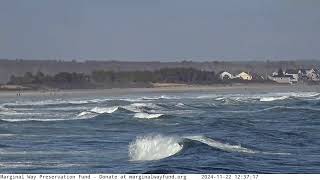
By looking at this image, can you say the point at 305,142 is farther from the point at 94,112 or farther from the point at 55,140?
the point at 94,112

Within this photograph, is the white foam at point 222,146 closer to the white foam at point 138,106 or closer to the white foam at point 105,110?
the white foam at point 138,106

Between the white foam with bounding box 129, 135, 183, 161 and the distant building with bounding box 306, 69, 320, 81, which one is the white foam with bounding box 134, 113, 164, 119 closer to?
the distant building with bounding box 306, 69, 320, 81

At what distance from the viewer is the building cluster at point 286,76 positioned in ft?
63.0

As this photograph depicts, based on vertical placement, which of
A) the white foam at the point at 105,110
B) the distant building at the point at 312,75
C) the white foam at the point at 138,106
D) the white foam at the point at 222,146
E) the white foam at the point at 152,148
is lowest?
the white foam at the point at 105,110

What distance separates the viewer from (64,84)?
1072 inches

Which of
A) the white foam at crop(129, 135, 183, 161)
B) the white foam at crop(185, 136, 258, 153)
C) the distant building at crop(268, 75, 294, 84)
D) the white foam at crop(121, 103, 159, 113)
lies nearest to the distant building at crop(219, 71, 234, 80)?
the distant building at crop(268, 75, 294, 84)

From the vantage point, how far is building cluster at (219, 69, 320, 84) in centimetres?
1920

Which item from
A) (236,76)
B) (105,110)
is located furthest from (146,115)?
(105,110)

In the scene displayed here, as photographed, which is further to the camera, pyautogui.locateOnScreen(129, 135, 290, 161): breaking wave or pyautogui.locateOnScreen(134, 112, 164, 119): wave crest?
pyautogui.locateOnScreen(134, 112, 164, 119): wave crest

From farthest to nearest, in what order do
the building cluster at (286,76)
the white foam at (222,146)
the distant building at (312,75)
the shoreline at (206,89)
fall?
the shoreline at (206,89) → the building cluster at (286,76) → the distant building at (312,75) → the white foam at (222,146)

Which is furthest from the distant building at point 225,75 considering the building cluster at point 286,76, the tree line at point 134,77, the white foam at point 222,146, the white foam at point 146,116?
the white foam at point 222,146

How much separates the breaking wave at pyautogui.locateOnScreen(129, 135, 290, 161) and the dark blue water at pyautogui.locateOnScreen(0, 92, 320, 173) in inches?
0.8

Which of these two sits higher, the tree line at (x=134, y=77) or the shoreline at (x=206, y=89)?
the tree line at (x=134, y=77)

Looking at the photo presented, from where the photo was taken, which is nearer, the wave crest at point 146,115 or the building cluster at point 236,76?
the building cluster at point 236,76
